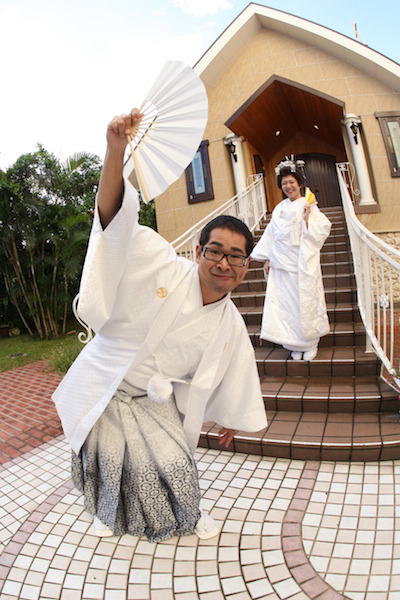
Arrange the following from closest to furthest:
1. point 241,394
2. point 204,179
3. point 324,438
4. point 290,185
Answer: point 241,394, point 324,438, point 290,185, point 204,179

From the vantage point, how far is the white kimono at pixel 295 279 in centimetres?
445

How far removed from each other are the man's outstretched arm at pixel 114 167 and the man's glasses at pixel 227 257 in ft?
1.60

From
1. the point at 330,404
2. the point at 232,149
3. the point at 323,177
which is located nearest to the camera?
the point at 330,404

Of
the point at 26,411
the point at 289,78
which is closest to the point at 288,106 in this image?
the point at 289,78

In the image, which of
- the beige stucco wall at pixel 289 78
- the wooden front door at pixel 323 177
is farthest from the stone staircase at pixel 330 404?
the wooden front door at pixel 323 177

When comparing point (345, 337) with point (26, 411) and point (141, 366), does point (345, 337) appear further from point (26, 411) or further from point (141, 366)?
point (26, 411)

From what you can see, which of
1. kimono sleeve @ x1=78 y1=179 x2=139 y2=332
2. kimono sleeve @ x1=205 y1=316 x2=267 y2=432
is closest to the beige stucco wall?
kimono sleeve @ x1=205 y1=316 x2=267 y2=432

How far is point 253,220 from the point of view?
927 cm

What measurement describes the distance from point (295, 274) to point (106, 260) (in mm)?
3126

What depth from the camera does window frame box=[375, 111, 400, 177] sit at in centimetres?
879

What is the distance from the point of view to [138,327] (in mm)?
2031

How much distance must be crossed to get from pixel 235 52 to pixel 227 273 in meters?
9.45

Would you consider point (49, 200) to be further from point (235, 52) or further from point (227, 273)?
point (227, 273)

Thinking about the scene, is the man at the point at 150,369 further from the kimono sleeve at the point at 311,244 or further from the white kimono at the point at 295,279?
the kimono sleeve at the point at 311,244
